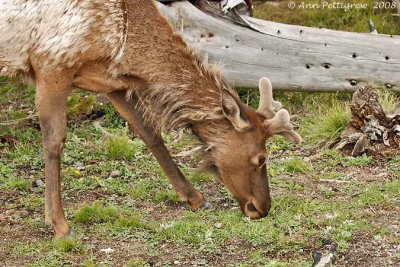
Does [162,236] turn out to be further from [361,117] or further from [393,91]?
[393,91]

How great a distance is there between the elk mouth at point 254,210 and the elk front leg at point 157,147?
481 mm

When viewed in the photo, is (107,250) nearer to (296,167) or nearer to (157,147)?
(157,147)

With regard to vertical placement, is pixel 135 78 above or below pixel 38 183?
above

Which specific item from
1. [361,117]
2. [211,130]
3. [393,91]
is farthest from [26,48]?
[393,91]

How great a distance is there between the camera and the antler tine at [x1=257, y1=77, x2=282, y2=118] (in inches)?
256

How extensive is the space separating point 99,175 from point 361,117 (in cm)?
252

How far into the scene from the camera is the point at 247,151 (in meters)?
6.67

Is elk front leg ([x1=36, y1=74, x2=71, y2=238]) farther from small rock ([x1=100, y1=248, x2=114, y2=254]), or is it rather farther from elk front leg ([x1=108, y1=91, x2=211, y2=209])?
elk front leg ([x1=108, y1=91, x2=211, y2=209])

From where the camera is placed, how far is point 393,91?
938 centimetres

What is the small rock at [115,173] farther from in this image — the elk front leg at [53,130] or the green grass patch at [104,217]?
the elk front leg at [53,130]

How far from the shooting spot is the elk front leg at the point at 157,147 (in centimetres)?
711

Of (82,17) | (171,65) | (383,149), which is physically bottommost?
(383,149)

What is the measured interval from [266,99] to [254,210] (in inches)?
33.1

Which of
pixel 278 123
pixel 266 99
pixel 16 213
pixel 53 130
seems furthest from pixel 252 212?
pixel 16 213
